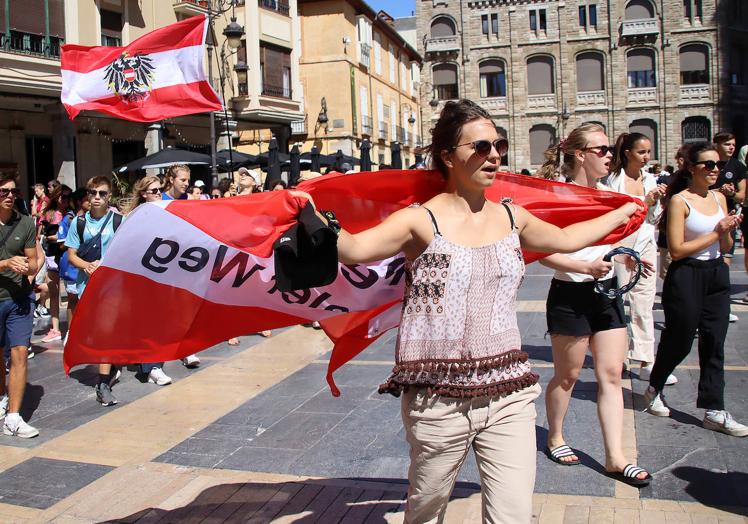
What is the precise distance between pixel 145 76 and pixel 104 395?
16.1 ft

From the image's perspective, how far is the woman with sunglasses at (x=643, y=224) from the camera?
538cm

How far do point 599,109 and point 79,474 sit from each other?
51.3 m

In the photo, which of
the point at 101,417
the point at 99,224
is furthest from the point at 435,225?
the point at 99,224

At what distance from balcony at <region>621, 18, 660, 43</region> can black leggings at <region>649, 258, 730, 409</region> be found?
49.8m

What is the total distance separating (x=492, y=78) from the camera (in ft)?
177

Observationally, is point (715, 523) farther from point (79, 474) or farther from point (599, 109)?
point (599, 109)

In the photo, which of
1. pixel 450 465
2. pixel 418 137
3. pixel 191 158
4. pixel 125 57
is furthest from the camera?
pixel 418 137

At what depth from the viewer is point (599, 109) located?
170 feet

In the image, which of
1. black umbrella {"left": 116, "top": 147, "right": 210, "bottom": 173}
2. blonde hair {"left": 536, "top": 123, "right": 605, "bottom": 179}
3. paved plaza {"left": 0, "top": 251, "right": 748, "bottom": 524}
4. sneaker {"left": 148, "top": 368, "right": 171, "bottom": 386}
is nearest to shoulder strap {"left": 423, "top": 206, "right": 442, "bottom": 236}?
paved plaza {"left": 0, "top": 251, "right": 748, "bottom": 524}

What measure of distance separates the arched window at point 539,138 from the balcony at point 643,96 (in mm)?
5418

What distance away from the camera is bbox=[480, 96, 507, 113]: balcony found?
175 feet

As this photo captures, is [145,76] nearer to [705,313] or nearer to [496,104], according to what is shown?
[705,313]

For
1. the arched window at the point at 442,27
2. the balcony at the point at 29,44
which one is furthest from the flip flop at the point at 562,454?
the arched window at the point at 442,27

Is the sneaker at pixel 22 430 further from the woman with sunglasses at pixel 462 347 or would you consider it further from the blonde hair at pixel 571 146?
the blonde hair at pixel 571 146
